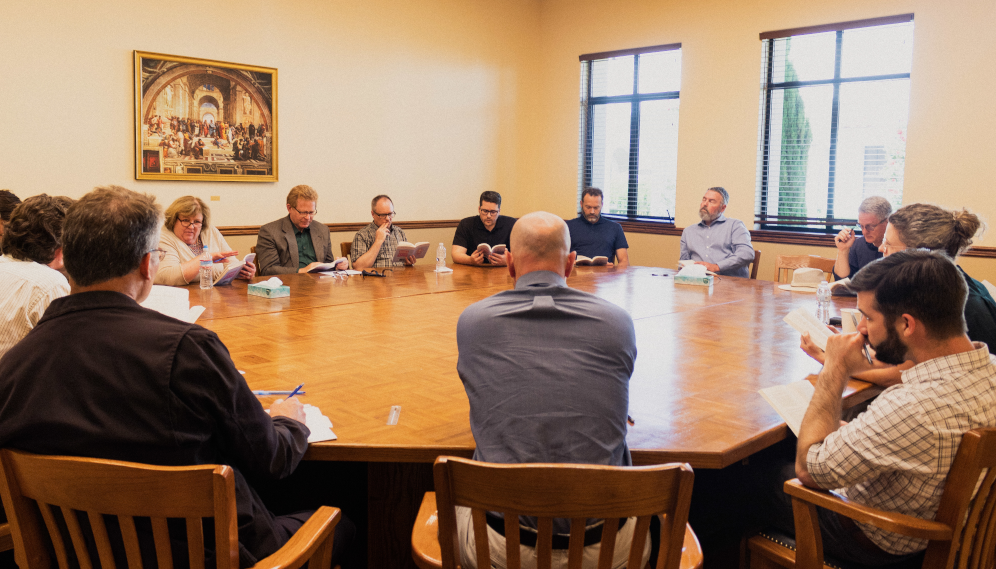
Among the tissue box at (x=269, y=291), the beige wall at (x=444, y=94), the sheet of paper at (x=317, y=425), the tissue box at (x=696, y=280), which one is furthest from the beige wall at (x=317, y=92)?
the sheet of paper at (x=317, y=425)

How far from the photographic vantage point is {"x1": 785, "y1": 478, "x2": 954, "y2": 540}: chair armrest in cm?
164

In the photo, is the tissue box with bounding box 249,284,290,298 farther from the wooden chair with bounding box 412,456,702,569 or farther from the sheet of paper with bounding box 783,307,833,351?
the wooden chair with bounding box 412,456,702,569

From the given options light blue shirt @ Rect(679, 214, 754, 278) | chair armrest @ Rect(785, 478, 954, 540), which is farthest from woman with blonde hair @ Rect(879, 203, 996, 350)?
light blue shirt @ Rect(679, 214, 754, 278)

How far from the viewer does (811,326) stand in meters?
2.86

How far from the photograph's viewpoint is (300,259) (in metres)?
5.44

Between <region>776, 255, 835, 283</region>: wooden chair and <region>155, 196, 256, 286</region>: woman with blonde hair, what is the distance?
12.5ft

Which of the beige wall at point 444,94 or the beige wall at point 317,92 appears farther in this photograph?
the beige wall at point 444,94

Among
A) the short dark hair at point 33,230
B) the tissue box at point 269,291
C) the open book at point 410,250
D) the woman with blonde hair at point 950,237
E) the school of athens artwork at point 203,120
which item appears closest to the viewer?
the short dark hair at point 33,230

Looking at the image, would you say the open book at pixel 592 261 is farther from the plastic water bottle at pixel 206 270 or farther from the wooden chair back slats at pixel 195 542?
the wooden chair back slats at pixel 195 542

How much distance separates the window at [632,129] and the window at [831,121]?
3.15 feet

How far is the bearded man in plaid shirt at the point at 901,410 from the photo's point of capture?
1.69m

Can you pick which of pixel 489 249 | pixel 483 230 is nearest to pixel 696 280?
pixel 489 249

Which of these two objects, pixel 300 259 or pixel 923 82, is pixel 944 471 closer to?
pixel 300 259

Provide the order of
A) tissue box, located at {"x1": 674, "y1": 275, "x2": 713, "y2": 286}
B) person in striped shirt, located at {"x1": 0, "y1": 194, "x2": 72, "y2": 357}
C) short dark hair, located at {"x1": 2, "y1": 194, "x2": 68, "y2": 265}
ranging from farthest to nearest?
tissue box, located at {"x1": 674, "y1": 275, "x2": 713, "y2": 286} < short dark hair, located at {"x1": 2, "y1": 194, "x2": 68, "y2": 265} < person in striped shirt, located at {"x1": 0, "y1": 194, "x2": 72, "y2": 357}
